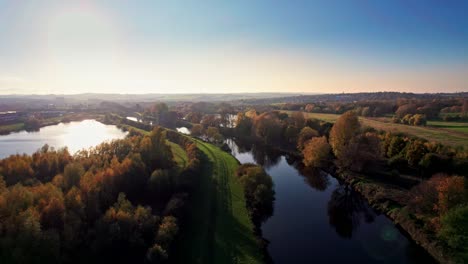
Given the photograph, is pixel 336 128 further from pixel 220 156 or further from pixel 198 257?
pixel 198 257

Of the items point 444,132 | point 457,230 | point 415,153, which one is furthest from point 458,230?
point 444,132

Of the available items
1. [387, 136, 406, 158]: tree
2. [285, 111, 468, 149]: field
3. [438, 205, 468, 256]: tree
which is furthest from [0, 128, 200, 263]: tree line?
[285, 111, 468, 149]: field

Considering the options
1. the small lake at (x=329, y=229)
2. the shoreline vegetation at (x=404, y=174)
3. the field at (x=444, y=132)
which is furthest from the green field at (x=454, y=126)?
the small lake at (x=329, y=229)

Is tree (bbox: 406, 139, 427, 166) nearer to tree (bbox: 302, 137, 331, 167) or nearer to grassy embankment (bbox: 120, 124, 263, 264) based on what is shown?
tree (bbox: 302, 137, 331, 167)

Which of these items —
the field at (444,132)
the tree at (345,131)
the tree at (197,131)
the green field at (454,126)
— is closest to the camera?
the tree at (345,131)

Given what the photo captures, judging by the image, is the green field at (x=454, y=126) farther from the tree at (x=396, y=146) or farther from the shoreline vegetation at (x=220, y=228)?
the shoreline vegetation at (x=220, y=228)

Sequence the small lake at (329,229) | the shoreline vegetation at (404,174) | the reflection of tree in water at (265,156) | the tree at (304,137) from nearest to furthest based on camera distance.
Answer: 1. the small lake at (329,229)
2. the shoreline vegetation at (404,174)
3. the reflection of tree in water at (265,156)
4. the tree at (304,137)

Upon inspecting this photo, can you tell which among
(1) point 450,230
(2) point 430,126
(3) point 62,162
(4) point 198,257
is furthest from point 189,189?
(2) point 430,126
